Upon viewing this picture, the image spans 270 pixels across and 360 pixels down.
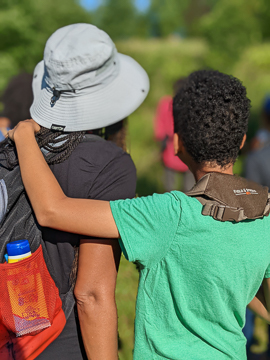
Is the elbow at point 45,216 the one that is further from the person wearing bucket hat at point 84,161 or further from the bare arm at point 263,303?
the bare arm at point 263,303

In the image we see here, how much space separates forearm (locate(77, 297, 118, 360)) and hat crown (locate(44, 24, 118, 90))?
0.84 metres

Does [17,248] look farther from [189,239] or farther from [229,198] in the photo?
[229,198]

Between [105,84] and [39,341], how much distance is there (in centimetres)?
103

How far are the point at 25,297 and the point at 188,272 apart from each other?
58 cm

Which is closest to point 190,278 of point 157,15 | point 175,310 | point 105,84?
point 175,310

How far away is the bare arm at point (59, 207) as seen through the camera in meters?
1.24

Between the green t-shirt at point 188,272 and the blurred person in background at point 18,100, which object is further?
the blurred person in background at point 18,100

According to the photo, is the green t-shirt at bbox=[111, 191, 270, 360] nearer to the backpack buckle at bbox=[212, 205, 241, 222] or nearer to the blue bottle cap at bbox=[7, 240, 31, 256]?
the backpack buckle at bbox=[212, 205, 241, 222]

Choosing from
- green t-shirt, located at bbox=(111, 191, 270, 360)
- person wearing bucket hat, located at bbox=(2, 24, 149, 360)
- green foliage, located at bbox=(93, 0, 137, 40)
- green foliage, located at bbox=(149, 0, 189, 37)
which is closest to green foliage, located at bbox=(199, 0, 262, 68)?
person wearing bucket hat, located at bbox=(2, 24, 149, 360)

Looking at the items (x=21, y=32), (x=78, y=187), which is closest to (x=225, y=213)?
(x=78, y=187)

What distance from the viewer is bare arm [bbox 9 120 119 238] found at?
4.06ft

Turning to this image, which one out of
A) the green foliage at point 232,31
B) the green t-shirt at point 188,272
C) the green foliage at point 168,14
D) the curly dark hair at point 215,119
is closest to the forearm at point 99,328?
the green t-shirt at point 188,272

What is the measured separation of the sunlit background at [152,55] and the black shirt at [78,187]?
177cm

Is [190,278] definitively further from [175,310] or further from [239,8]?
[239,8]
